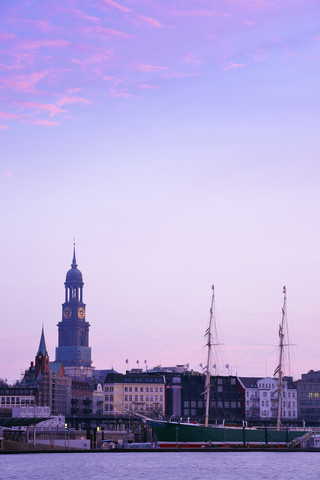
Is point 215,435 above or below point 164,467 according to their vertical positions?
above

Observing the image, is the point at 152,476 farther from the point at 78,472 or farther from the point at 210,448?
the point at 210,448

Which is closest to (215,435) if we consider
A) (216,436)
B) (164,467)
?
(216,436)

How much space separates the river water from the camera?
378 ft

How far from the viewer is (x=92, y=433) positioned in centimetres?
17412

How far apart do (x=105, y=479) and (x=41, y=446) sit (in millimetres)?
54870

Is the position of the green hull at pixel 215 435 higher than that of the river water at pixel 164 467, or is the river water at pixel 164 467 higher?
the green hull at pixel 215 435

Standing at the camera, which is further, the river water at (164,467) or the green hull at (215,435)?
the green hull at (215,435)

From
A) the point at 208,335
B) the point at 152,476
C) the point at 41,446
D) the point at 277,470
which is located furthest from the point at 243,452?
the point at 152,476

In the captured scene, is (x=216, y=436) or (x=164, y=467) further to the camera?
(x=216, y=436)

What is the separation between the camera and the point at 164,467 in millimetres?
130625

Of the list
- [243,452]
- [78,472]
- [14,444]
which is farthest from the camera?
[243,452]

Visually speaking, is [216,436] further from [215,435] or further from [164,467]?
[164,467]

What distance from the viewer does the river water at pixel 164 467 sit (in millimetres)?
115062

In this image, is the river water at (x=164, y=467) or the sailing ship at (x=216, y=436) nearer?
the river water at (x=164, y=467)
